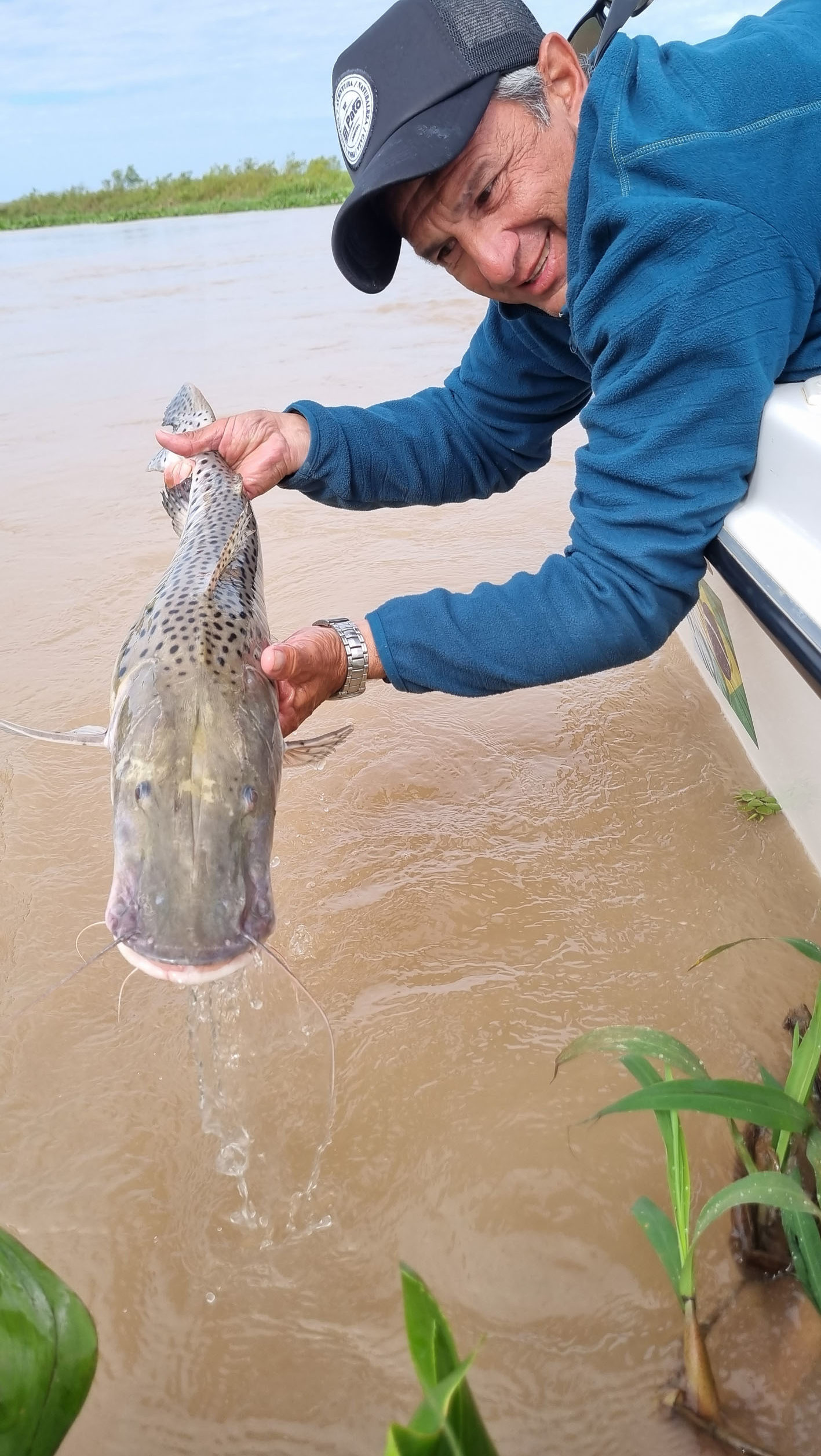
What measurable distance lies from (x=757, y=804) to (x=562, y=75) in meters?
2.15

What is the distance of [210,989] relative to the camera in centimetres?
251

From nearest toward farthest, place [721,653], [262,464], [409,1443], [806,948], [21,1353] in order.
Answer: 1. [409,1443]
2. [21,1353]
3. [806,948]
4. [721,653]
5. [262,464]

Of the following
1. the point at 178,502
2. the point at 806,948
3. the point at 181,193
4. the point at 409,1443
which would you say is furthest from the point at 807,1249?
the point at 181,193

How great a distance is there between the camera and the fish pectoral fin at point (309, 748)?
245 cm

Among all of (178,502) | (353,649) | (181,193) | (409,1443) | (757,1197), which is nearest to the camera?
(409,1443)

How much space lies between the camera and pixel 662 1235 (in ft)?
5.48

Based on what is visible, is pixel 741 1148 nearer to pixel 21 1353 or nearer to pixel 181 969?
pixel 181 969

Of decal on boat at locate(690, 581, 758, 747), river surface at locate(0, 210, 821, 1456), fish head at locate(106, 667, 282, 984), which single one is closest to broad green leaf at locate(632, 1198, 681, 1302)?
river surface at locate(0, 210, 821, 1456)

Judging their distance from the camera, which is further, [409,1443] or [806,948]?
[806,948]

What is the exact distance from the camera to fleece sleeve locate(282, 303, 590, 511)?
11.2 ft

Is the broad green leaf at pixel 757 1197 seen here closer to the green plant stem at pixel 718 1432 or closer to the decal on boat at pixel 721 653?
the green plant stem at pixel 718 1432

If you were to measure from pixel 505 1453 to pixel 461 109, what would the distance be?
9.13ft

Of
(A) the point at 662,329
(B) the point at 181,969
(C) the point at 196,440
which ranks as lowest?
(B) the point at 181,969

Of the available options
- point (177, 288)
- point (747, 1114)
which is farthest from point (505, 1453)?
point (177, 288)
